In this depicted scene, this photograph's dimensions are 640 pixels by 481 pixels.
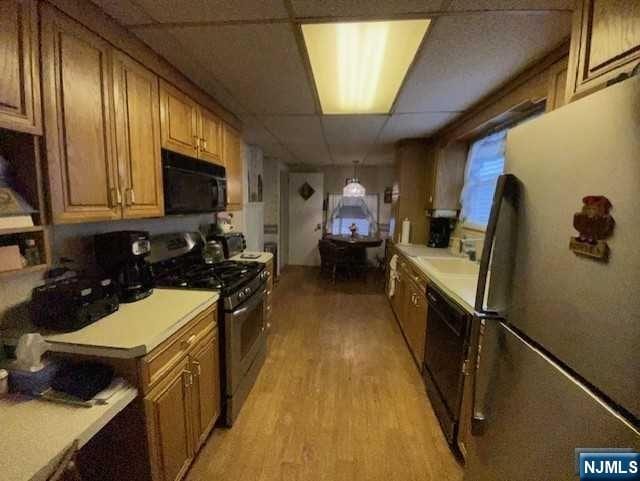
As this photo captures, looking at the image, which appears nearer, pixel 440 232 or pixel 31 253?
pixel 31 253

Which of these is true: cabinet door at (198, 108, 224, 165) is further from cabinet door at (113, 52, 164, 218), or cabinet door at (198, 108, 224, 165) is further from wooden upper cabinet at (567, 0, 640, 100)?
wooden upper cabinet at (567, 0, 640, 100)

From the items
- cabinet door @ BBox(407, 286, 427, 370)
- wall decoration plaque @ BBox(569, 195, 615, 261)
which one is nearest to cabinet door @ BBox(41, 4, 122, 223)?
wall decoration plaque @ BBox(569, 195, 615, 261)

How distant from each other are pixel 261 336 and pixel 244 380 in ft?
1.45

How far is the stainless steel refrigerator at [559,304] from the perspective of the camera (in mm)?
590

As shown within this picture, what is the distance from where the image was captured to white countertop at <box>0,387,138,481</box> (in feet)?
2.29

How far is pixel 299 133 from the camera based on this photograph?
3445 millimetres

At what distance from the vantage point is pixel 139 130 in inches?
59.8

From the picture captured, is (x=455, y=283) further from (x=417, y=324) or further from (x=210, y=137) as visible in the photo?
(x=210, y=137)

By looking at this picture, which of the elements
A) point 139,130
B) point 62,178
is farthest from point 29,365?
point 139,130

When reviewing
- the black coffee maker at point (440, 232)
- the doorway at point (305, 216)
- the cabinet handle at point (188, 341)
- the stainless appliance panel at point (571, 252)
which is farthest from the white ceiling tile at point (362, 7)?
the doorway at point (305, 216)

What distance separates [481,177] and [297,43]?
235cm

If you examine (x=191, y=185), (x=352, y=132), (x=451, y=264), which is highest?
(x=352, y=132)

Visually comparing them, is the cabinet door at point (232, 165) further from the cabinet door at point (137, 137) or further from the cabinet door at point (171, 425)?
the cabinet door at point (171, 425)

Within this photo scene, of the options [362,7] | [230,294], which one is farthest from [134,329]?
[362,7]
